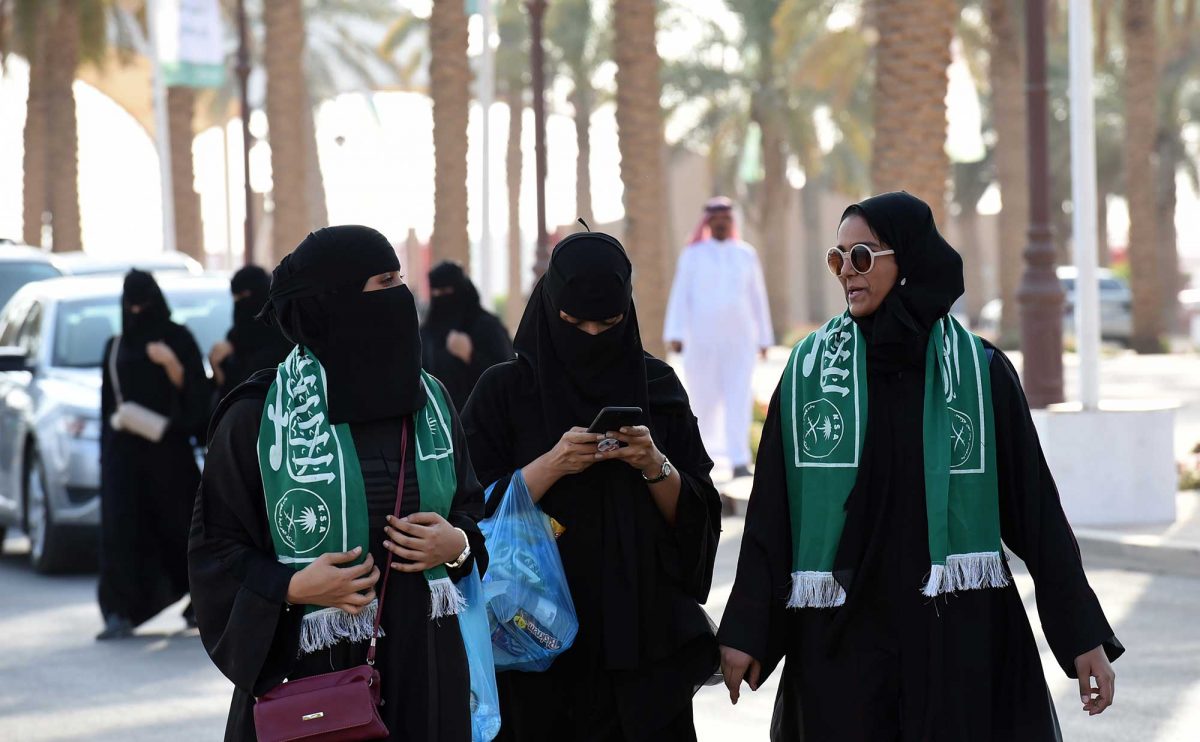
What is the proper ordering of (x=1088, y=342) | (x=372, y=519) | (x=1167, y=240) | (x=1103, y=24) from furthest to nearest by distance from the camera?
(x=1167, y=240) → (x=1103, y=24) → (x=1088, y=342) → (x=372, y=519)

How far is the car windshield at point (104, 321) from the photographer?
38.0 feet

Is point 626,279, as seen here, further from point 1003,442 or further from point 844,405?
point 1003,442

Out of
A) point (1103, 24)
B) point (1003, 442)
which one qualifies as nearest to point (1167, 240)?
point (1103, 24)

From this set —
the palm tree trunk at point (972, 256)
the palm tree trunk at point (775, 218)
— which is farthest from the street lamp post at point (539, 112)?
the palm tree trunk at point (972, 256)

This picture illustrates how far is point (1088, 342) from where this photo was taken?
11258 mm

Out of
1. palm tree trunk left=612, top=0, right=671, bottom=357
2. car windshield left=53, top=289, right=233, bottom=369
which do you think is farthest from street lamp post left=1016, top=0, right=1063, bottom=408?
palm tree trunk left=612, top=0, right=671, bottom=357

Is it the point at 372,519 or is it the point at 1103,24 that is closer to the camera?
the point at 372,519

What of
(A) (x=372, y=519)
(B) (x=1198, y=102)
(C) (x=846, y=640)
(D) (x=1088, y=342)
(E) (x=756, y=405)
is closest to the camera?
(A) (x=372, y=519)

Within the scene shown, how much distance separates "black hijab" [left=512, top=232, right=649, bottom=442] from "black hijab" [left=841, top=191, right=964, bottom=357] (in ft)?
1.84

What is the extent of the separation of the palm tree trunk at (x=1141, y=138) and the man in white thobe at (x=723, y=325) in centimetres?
1707

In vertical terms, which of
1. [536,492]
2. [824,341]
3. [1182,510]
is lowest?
[1182,510]

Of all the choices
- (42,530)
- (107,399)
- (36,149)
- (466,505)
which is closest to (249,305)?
(107,399)

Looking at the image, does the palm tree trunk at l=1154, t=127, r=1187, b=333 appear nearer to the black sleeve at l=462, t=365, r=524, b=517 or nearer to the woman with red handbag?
the black sleeve at l=462, t=365, r=524, b=517

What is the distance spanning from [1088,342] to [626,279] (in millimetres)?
7474
